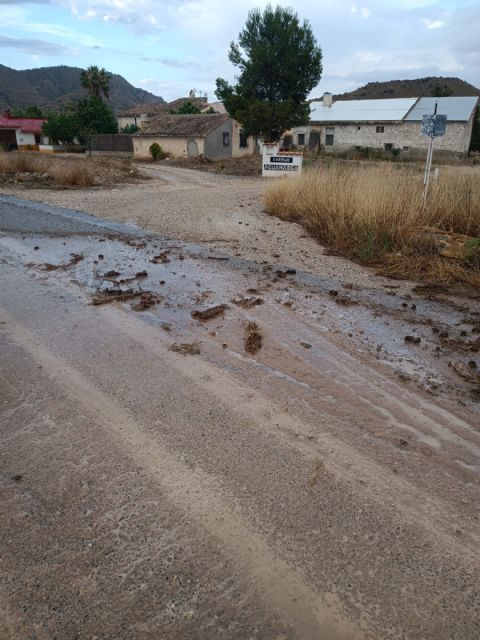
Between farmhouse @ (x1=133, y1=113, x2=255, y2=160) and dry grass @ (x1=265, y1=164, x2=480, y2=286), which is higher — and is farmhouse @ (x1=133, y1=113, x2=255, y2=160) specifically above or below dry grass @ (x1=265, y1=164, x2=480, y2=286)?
above

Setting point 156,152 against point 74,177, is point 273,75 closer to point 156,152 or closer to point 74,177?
point 156,152

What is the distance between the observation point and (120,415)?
119 inches

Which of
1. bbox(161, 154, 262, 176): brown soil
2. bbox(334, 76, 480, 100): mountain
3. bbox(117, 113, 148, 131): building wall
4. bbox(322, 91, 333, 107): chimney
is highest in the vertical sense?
bbox(334, 76, 480, 100): mountain

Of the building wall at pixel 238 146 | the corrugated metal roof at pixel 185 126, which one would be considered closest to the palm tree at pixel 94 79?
the corrugated metal roof at pixel 185 126

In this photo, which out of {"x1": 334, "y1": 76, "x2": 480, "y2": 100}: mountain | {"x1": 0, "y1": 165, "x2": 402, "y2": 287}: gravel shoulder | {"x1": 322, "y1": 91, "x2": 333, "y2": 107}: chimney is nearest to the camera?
{"x1": 0, "y1": 165, "x2": 402, "y2": 287}: gravel shoulder

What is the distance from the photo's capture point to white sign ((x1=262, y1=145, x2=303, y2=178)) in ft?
62.2

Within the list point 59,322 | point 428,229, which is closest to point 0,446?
point 59,322

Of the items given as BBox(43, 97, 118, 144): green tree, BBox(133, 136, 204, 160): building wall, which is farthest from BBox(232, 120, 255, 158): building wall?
BBox(43, 97, 118, 144): green tree

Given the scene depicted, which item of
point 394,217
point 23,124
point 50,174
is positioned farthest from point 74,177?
point 23,124

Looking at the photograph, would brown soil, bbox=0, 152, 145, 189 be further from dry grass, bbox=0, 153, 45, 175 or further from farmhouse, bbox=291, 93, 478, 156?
farmhouse, bbox=291, 93, 478, 156

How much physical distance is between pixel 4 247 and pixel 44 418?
5.37 metres

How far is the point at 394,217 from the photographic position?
8023 millimetres

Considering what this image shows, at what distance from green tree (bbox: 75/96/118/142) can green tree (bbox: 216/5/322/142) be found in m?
20.4

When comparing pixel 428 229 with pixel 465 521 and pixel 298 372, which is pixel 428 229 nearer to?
pixel 298 372
